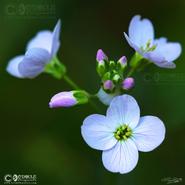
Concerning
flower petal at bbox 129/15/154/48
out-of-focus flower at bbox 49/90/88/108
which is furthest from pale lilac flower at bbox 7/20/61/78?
flower petal at bbox 129/15/154/48

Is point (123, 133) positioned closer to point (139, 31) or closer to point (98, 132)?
point (98, 132)

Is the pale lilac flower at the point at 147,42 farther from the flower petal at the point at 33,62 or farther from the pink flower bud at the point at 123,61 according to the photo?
the flower petal at the point at 33,62

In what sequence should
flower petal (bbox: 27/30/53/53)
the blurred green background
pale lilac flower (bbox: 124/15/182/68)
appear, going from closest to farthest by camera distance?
pale lilac flower (bbox: 124/15/182/68) → flower petal (bbox: 27/30/53/53) → the blurred green background

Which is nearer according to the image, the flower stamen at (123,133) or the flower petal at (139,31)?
the flower stamen at (123,133)

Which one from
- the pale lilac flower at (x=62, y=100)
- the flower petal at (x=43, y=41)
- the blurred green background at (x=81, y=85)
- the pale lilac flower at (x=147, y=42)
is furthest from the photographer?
the blurred green background at (x=81, y=85)

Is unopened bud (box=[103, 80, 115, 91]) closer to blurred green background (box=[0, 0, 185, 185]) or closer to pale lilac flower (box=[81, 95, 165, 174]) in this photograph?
pale lilac flower (box=[81, 95, 165, 174])

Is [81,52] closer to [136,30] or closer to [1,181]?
[136,30]

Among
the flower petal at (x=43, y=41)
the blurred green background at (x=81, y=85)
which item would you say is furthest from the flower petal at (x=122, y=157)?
the flower petal at (x=43, y=41)
